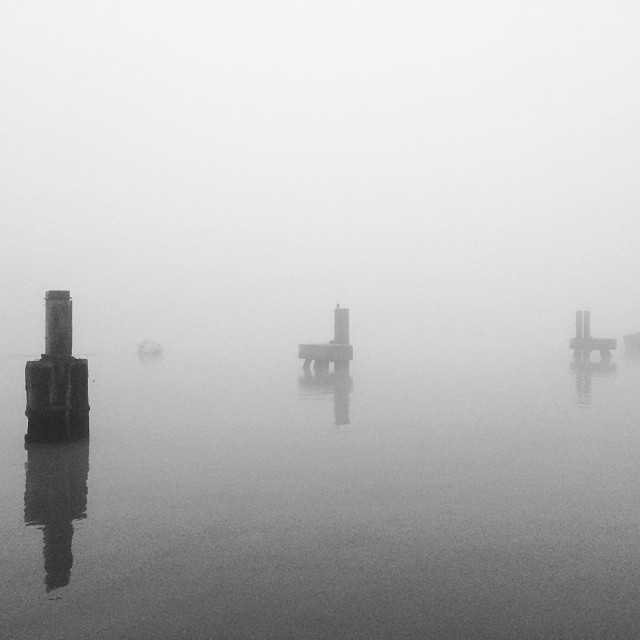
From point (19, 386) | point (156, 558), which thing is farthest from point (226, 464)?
point (19, 386)

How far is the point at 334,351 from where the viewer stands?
3172 centimetres

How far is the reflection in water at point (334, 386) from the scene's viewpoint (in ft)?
59.1

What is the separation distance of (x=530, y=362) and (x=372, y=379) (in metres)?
16.2

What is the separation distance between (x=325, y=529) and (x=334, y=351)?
24.2 meters

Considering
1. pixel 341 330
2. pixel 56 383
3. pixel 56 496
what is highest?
pixel 341 330

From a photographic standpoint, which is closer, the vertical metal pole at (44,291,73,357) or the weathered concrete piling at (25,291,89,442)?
the weathered concrete piling at (25,291,89,442)

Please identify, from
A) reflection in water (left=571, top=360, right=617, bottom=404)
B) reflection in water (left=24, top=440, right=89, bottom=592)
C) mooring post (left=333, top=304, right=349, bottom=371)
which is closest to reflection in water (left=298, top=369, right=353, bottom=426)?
mooring post (left=333, top=304, right=349, bottom=371)

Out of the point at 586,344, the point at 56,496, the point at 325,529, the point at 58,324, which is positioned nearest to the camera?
the point at 325,529

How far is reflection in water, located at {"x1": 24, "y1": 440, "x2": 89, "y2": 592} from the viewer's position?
648 cm

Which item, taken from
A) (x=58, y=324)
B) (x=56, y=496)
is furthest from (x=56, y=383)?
(x=56, y=496)

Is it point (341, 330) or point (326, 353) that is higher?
point (341, 330)

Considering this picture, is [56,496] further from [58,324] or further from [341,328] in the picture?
[341,328]

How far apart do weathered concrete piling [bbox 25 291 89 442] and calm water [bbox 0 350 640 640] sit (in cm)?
45

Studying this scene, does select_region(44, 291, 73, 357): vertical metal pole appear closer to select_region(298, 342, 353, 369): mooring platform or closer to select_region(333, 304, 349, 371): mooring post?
select_region(298, 342, 353, 369): mooring platform
